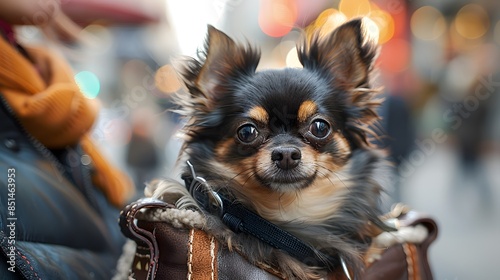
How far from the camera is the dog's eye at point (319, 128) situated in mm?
1336

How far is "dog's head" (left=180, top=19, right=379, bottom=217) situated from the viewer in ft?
4.35

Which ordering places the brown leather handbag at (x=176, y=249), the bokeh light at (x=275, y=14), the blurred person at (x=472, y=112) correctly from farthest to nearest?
the blurred person at (x=472, y=112) < the bokeh light at (x=275, y=14) < the brown leather handbag at (x=176, y=249)

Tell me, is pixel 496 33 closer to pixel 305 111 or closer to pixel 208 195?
pixel 305 111

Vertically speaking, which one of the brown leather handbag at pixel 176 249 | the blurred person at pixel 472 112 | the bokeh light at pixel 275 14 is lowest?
the blurred person at pixel 472 112

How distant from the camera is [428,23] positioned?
30.1ft

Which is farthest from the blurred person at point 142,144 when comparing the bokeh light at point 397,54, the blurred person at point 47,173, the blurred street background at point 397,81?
the bokeh light at point 397,54

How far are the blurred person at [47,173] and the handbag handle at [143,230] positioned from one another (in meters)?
0.25

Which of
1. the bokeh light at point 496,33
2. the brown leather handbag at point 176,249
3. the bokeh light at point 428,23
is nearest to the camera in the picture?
the brown leather handbag at point 176,249

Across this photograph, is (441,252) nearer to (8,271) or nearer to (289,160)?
(289,160)

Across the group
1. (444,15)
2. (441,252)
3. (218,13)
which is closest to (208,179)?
(218,13)

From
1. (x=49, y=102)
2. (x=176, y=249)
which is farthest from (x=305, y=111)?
(x=49, y=102)

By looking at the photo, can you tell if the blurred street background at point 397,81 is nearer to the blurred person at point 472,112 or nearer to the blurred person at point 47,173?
the blurred person at point 472,112

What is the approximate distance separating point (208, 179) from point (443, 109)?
618cm

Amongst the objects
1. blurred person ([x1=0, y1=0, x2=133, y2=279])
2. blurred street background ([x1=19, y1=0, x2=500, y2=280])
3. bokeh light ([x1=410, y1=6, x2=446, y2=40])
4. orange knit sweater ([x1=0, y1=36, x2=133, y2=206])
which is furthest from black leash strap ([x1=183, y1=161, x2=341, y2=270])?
bokeh light ([x1=410, y1=6, x2=446, y2=40])
